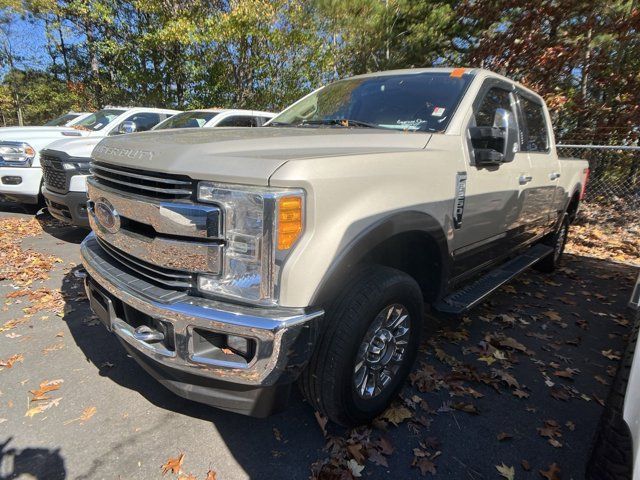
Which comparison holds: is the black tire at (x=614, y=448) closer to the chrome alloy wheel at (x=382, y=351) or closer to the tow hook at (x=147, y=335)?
the chrome alloy wheel at (x=382, y=351)

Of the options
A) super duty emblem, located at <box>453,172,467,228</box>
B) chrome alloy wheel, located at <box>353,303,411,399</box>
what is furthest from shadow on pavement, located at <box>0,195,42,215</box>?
super duty emblem, located at <box>453,172,467,228</box>

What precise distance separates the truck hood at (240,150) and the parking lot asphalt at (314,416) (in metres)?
1.44

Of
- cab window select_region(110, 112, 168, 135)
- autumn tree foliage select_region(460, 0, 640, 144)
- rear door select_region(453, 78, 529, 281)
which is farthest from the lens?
autumn tree foliage select_region(460, 0, 640, 144)

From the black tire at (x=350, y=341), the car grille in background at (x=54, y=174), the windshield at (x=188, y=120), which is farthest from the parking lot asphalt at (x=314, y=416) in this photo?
the windshield at (x=188, y=120)

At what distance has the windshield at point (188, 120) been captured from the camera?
22.6 ft

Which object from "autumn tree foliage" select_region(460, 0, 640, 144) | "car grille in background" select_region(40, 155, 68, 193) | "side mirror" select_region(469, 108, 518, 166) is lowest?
"car grille in background" select_region(40, 155, 68, 193)

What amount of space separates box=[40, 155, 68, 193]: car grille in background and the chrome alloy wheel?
15.4 feet

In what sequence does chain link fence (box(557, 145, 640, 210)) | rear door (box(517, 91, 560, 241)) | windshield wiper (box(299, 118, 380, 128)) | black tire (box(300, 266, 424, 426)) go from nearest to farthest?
black tire (box(300, 266, 424, 426))
windshield wiper (box(299, 118, 380, 128))
rear door (box(517, 91, 560, 241))
chain link fence (box(557, 145, 640, 210))

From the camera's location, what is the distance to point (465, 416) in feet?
8.24

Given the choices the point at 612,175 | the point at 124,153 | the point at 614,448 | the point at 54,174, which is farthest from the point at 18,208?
the point at 612,175

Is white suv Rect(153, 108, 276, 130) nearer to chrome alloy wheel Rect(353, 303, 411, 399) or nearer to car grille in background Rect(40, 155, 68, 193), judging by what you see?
car grille in background Rect(40, 155, 68, 193)

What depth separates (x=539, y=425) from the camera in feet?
8.08

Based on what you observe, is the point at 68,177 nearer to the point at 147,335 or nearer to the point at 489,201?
the point at 147,335

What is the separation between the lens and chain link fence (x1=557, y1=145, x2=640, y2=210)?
7754mm
